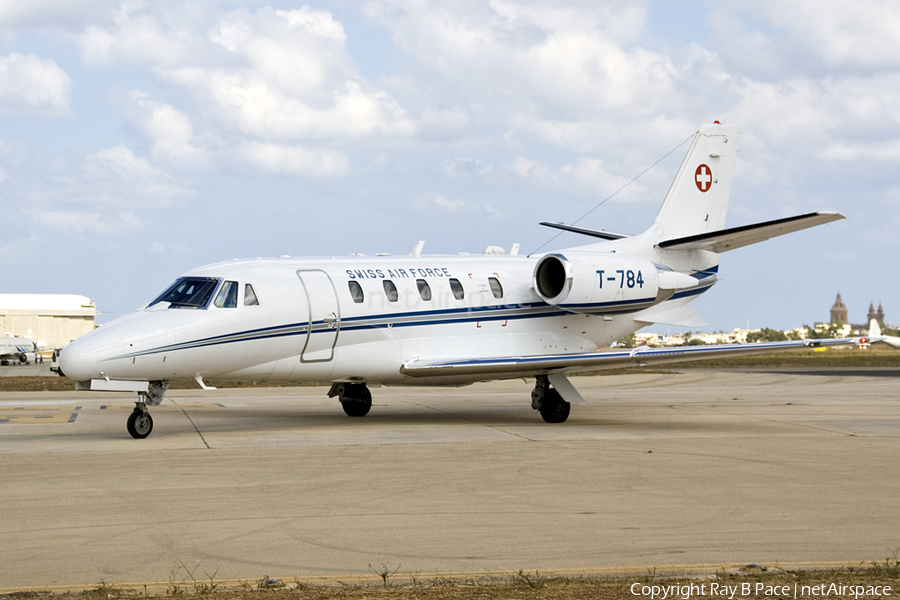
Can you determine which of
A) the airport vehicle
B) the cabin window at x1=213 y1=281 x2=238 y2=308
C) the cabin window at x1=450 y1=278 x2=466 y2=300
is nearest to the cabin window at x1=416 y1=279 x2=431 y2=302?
the cabin window at x1=450 y1=278 x2=466 y2=300

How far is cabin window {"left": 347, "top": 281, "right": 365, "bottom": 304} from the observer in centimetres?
1800

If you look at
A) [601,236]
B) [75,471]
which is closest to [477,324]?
[601,236]

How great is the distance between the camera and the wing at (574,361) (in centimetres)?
1795

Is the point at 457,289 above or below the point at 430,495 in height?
above

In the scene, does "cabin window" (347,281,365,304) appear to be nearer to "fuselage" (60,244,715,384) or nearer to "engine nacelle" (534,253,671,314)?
"fuselage" (60,244,715,384)

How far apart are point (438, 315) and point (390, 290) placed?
119cm

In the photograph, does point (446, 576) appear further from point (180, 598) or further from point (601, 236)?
point (601, 236)

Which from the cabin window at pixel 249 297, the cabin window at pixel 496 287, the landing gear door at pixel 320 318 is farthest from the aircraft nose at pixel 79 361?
the cabin window at pixel 496 287

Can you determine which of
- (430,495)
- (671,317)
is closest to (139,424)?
(430,495)

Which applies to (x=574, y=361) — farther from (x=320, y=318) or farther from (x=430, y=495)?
(x=430, y=495)

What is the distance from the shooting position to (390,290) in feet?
61.0

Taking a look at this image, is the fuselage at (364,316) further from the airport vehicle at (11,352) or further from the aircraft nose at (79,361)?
the airport vehicle at (11,352)

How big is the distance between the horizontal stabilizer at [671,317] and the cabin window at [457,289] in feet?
15.7

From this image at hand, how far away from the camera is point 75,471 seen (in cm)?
Answer: 1212
